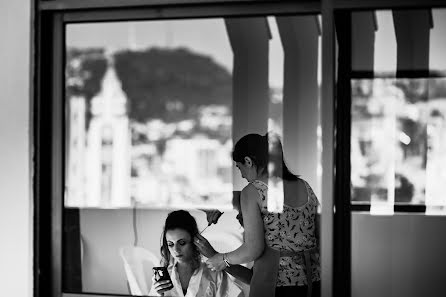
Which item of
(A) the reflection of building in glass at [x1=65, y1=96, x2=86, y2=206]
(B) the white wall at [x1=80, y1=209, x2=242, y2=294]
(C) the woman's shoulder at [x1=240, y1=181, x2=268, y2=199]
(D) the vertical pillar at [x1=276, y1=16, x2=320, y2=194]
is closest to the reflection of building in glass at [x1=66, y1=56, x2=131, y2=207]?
(A) the reflection of building in glass at [x1=65, y1=96, x2=86, y2=206]

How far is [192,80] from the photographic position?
3.82 m

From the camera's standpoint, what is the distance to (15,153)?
331 cm

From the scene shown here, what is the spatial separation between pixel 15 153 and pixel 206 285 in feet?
3.63

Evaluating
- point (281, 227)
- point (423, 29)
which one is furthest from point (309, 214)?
point (423, 29)

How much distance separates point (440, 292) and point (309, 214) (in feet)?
4.24

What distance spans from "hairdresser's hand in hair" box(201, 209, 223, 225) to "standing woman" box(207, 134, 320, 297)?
5.5 inches

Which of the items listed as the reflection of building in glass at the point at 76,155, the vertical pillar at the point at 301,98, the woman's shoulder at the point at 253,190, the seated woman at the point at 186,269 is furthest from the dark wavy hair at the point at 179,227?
the vertical pillar at the point at 301,98

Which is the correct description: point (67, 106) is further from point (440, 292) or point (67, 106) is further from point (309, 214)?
point (440, 292)

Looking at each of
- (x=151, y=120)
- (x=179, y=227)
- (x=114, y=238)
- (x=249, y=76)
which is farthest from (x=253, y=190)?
(x=151, y=120)

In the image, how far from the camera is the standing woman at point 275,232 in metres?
3.19

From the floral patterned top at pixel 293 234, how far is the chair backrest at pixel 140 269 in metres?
0.61

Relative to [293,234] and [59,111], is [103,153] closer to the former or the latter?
[59,111]

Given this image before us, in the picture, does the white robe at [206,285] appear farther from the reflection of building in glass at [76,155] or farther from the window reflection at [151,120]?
the reflection of building in glass at [76,155]

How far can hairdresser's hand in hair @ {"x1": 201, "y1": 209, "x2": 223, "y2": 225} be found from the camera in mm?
3404
